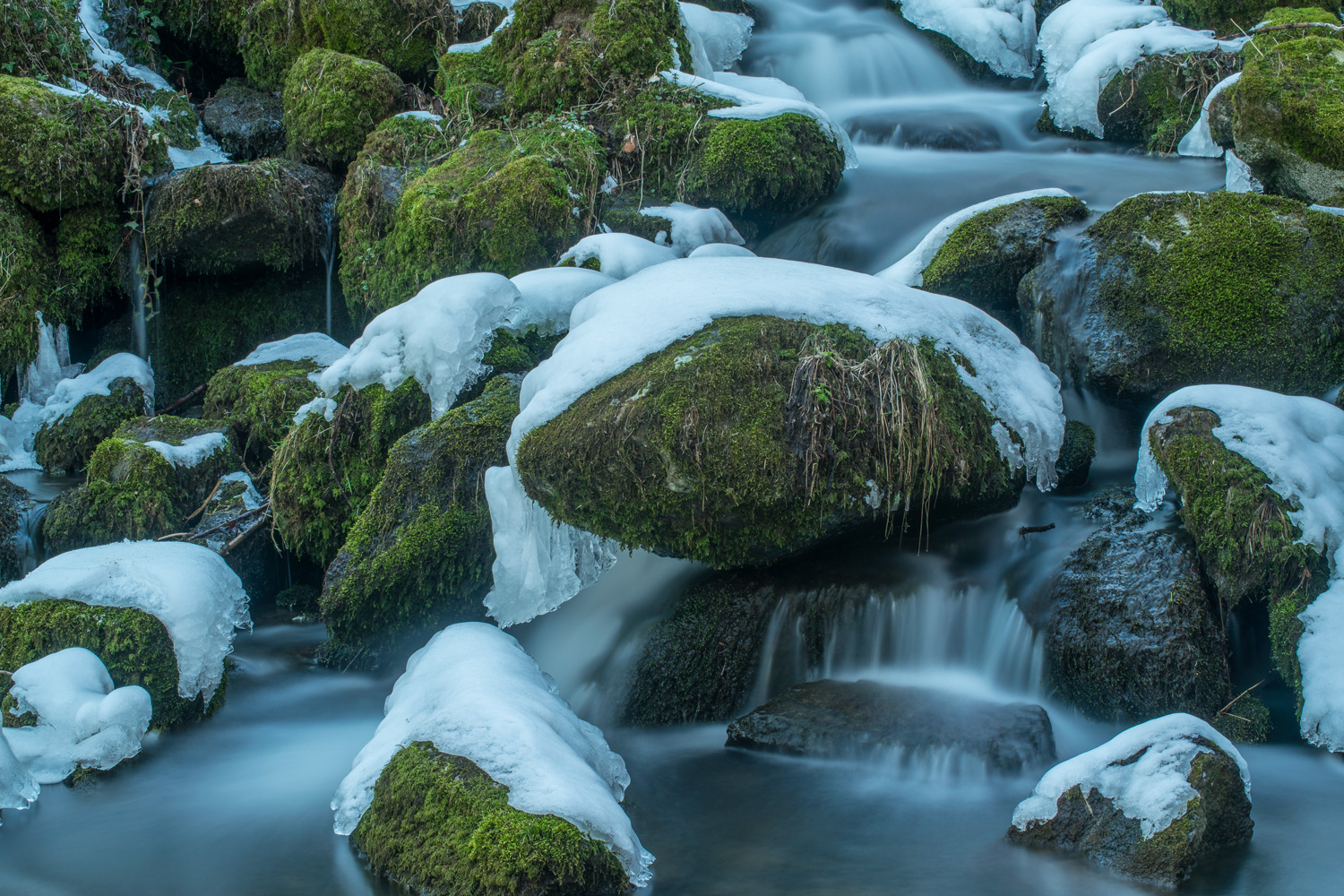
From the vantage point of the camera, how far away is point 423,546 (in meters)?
4.64

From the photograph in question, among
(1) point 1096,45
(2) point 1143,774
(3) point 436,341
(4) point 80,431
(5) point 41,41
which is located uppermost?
(1) point 1096,45

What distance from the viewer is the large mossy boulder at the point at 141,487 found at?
5762 mm

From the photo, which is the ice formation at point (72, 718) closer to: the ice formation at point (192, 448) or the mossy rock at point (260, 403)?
the ice formation at point (192, 448)

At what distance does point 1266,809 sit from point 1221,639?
2.47 ft

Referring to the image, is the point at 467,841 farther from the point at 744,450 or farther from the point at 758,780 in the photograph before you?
the point at 744,450

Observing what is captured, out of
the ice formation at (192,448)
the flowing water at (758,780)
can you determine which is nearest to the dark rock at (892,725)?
the flowing water at (758,780)

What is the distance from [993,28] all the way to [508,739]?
8.64 meters

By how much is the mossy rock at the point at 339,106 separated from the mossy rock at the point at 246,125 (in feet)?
3.19

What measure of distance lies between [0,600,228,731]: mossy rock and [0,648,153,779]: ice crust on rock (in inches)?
3.3

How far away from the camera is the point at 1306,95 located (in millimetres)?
5609

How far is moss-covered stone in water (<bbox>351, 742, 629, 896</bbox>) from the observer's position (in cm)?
275

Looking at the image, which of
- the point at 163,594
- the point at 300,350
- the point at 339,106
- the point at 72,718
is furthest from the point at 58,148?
the point at 72,718

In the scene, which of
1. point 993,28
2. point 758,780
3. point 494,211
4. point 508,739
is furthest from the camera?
point 993,28

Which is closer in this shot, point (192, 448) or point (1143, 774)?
point (1143, 774)
